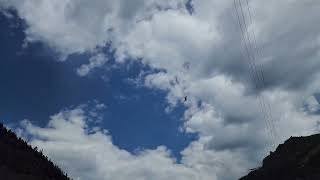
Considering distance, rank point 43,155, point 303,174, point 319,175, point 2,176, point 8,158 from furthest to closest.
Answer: point 303,174
point 319,175
point 43,155
point 8,158
point 2,176

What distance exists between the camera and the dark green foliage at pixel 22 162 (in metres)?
60.1

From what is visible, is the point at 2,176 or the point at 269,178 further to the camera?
the point at 269,178

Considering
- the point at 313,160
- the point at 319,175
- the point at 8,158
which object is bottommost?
the point at 8,158

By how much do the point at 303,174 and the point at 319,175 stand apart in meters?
10.7

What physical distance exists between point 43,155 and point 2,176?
19190 mm

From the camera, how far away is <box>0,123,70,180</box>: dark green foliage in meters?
60.1

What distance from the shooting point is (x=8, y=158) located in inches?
2613

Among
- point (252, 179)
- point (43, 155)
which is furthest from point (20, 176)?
point (252, 179)

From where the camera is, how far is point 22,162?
222 ft

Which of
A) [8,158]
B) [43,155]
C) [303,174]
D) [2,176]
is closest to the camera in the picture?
[2,176]

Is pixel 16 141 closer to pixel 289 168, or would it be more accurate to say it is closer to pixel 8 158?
pixel 8 158

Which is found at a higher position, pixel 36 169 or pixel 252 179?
pixel 252 179

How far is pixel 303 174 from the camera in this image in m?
146

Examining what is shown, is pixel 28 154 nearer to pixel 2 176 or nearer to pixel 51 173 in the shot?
pixel 51 173
